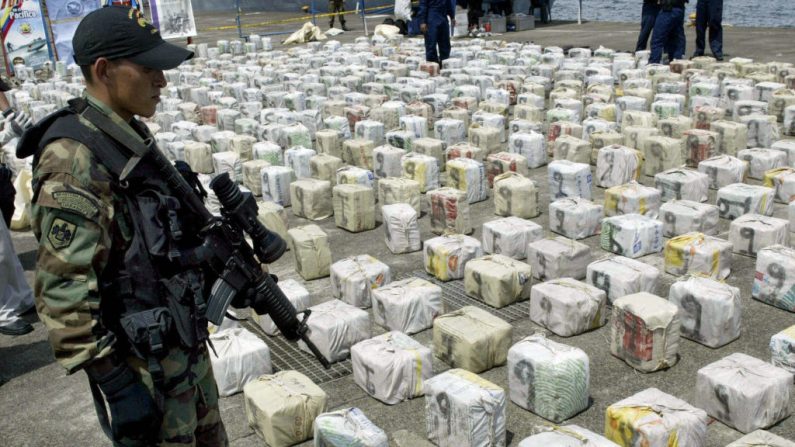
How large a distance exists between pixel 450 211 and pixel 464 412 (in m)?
3.05

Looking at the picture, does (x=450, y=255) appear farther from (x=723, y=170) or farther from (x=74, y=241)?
(x=74, y=241)

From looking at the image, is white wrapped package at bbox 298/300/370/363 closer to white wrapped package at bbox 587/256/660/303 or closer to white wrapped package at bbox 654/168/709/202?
white wrapped package at bbox 587/256/660/303

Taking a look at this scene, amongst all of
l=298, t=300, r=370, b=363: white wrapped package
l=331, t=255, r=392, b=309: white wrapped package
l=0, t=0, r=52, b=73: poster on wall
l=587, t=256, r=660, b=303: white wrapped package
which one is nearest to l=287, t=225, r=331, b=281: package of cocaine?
l=331, t=255, r=392, b=309: white wrapped package

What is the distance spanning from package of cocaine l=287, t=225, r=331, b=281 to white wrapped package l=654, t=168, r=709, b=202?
304cm

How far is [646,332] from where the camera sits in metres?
4.55

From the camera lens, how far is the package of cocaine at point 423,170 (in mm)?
7797

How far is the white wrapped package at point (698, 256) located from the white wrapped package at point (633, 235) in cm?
30

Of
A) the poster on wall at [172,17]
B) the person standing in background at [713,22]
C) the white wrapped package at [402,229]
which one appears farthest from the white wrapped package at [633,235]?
the poster on wall at [172,17]

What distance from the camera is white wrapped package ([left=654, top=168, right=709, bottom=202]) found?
6957mm

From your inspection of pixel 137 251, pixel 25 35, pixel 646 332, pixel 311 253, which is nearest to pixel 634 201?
pixel 646 332

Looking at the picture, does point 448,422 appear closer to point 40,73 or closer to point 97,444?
point 97,444

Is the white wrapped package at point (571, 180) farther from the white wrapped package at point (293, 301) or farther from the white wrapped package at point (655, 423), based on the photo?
the white wrapped package at point (655, 423)

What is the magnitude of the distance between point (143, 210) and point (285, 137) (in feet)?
22.5

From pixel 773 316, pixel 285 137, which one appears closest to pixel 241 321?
pixel 773 316
